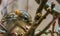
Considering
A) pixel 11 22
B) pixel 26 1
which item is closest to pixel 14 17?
pixel 11 22

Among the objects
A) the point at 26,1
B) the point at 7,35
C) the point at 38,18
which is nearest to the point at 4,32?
the point at 7,35

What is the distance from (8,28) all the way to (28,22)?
0.05 meters

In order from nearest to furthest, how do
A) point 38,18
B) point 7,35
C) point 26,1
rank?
point 38,18 < point 7,35 < point 26,1

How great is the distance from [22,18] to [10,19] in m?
0.03

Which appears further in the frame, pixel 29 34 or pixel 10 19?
pixel 10 19

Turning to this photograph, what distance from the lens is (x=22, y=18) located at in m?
0.38

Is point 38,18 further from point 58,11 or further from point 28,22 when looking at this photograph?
point 28,22

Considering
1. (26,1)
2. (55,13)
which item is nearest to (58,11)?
(55,13)

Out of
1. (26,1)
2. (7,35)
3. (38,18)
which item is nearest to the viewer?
(38,18)

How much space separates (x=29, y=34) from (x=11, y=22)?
12cm

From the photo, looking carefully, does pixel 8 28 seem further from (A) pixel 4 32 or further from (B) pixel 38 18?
(B) pixel 38 18

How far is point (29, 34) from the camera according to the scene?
0.27 m

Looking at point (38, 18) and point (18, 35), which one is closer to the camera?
point (38, 18)

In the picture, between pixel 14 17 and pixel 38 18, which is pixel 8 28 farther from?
pixel 38 18
